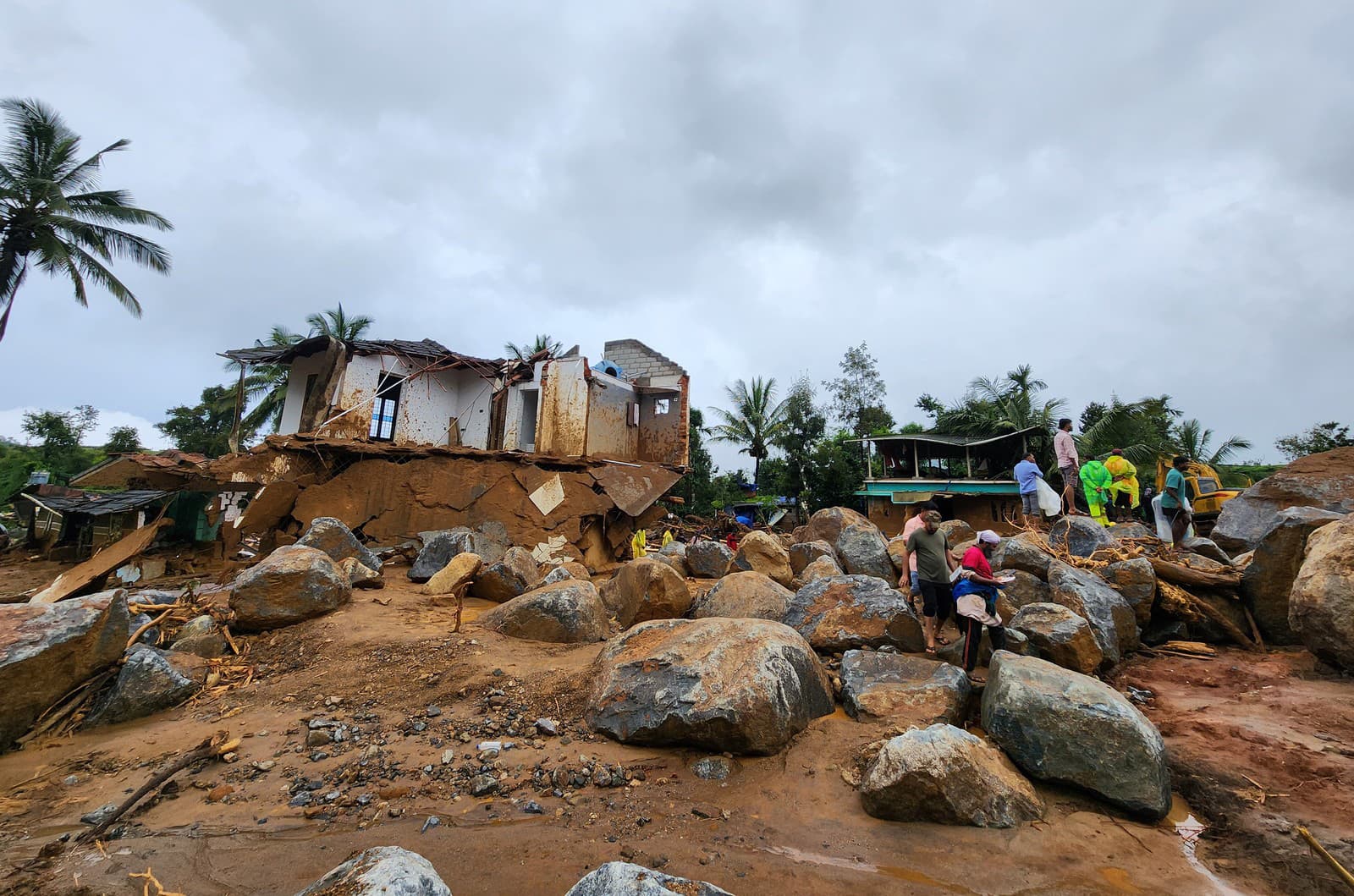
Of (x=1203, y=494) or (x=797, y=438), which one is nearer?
(x=1203, y=494)

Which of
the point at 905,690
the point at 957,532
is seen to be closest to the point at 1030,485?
the point at 957,532

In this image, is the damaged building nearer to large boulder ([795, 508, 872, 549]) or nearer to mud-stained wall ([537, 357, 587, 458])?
mud-stained wall ([537, 357, 587, 458])

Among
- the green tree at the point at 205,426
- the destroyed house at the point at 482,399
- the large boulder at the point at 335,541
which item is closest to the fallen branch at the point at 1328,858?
the large boulder at the point at 335,541

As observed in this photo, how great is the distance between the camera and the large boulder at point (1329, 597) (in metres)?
4.31

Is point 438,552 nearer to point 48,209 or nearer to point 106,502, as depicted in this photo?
point 106,502

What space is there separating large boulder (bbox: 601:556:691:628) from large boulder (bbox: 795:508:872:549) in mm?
4503

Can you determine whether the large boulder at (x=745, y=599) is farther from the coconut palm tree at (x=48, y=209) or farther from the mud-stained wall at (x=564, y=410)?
the coconut palm tree at (x=48, y=209)

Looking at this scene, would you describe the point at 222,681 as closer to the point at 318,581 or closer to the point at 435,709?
the point at 318,581

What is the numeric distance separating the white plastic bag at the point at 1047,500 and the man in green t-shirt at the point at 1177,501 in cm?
132

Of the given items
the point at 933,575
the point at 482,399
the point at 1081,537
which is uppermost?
the point at 482,399

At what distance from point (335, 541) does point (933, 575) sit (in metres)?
7.16

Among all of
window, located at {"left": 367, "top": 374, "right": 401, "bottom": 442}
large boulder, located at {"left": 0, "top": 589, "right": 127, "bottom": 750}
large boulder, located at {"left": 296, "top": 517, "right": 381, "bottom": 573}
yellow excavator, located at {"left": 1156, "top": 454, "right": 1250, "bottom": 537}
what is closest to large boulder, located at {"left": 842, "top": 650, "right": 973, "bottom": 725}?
large boulder, located at {"left": 0, "top": 589, "right": 127, "bottom": 750}

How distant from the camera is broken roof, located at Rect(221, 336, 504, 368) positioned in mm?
13648

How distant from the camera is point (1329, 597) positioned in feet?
14.4
